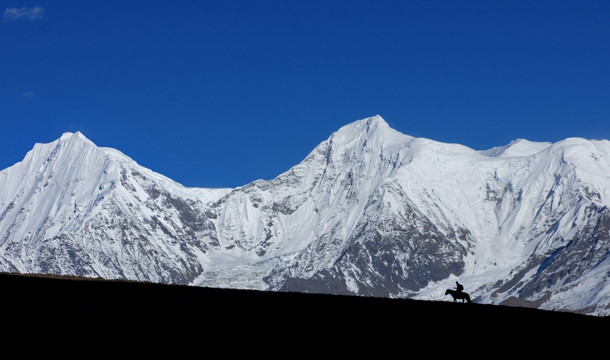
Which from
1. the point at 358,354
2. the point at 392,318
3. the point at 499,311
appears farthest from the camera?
the point at 499,311

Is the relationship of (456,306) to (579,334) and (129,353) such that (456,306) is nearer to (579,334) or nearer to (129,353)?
(579,334)

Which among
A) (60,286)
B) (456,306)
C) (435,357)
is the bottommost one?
(435,357)

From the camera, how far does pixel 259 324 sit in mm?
47562

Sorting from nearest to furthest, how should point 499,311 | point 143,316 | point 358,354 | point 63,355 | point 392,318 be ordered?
point 63,355
point 358,354
point 143,316
point 392,318
point 499,311

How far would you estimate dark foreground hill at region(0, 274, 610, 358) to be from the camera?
43.2 m

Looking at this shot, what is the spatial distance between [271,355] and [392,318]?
10958mm

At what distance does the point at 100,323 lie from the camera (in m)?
45.2

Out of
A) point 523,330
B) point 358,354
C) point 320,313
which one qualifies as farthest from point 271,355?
point 523,330

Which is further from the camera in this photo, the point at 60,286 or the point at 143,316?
the point at 60,286

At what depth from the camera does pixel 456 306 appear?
190 ft

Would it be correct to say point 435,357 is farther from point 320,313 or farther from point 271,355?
point 320,313

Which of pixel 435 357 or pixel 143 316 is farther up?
pixel 143 316

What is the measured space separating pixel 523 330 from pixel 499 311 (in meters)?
6.50

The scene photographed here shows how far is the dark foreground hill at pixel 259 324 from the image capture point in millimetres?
43209
